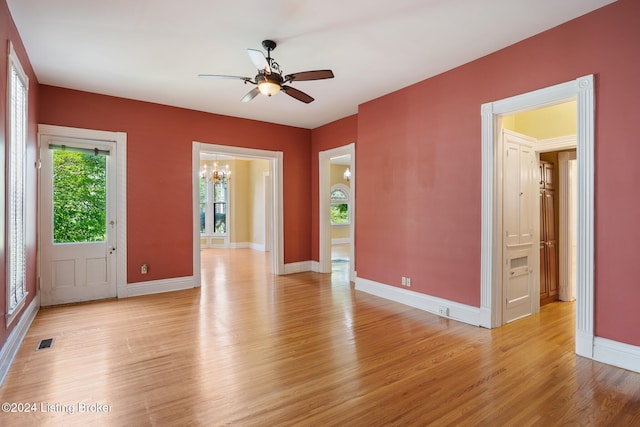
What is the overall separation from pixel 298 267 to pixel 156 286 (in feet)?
9.03

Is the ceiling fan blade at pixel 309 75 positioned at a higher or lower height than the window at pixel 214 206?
higher

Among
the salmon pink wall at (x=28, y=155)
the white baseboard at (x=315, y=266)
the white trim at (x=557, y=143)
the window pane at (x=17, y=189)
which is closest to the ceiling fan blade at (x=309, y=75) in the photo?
the salmon pink wall at (x=28, y=155)

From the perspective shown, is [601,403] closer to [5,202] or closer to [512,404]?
[512,404]

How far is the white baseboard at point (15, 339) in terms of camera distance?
260 cm

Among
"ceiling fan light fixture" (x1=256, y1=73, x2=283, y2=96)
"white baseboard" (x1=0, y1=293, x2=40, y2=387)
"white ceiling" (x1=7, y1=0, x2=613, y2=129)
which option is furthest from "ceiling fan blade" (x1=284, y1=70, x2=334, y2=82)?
"white baseboard" (x1=0, y1=293, x2=40, y2=387)

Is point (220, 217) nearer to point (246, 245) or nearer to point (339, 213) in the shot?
point (246, 245)

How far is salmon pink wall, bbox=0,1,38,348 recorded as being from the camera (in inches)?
103

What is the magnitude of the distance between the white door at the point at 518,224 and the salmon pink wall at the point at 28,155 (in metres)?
4.78

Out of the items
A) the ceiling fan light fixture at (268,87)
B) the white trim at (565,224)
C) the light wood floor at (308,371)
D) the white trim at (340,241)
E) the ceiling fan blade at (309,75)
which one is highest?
the ceiling fan blade at (309,75)

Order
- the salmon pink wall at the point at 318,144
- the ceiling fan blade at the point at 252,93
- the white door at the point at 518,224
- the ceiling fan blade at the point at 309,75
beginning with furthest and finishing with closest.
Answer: the salmon pink wall at the point at 318,144
the white door at the point at 518,224
the ceiling fan blade at the point at 252,93
the ceiling fan blade at the point at 309,75

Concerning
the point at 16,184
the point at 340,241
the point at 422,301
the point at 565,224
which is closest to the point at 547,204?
the point at 565,224

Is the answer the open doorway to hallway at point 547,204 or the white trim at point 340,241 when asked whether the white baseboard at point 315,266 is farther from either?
the white trim at point 340,241

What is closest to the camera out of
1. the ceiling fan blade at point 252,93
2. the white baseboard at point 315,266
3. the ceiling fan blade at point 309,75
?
the ceiling fan blade at point 309,75

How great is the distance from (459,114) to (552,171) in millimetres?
2034
